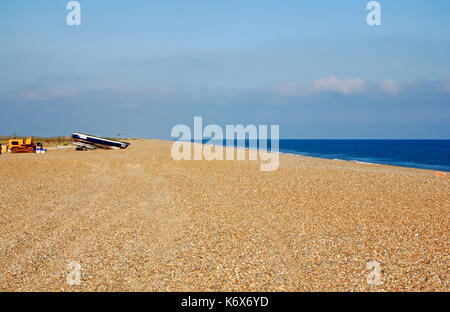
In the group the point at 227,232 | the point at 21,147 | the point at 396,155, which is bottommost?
the point at 396,155

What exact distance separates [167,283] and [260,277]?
1788 mm

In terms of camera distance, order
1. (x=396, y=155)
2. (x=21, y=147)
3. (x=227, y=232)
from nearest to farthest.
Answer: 1. (x=227, y=232)
2. (x=21, y=147)
3. (x=396, y=155)

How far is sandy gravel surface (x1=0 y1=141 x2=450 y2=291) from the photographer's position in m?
7.00

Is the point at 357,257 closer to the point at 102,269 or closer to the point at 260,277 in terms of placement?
the point at 260,277

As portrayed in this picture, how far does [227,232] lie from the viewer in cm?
984

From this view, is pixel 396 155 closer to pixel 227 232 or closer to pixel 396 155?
pixel 396 155

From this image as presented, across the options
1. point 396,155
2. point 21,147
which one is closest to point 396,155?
point 396,155

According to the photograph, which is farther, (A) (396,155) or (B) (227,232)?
(A) (396,155)

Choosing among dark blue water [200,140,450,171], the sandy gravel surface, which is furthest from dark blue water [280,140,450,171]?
the sandy gravel surface

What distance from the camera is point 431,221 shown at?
10875mm

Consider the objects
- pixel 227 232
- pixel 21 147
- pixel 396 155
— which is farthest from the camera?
pixel 396 155

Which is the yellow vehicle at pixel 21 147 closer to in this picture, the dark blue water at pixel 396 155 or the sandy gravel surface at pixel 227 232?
the sandy gravel surface at pixel 227 232

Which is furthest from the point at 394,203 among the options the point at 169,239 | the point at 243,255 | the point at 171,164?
the point at 171,164

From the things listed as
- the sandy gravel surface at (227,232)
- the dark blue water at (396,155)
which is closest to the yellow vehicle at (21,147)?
the sandy gravel surface at (227,232)
